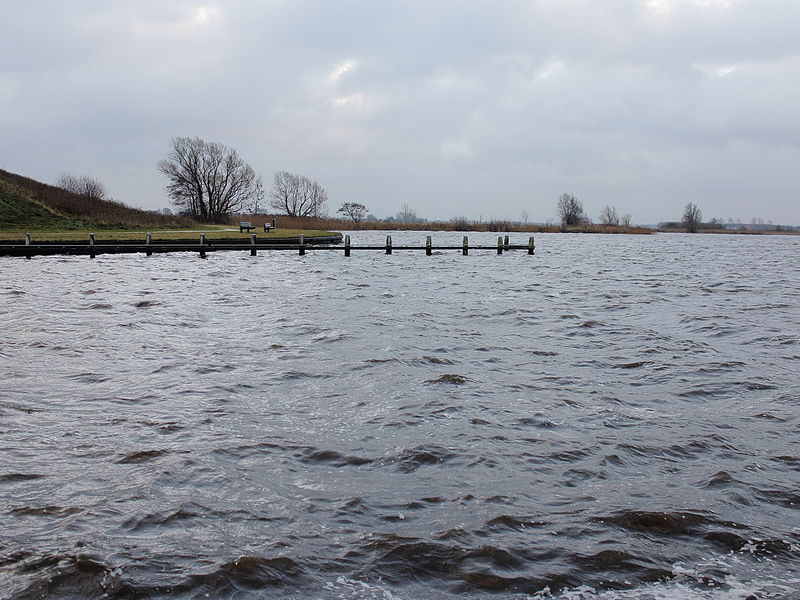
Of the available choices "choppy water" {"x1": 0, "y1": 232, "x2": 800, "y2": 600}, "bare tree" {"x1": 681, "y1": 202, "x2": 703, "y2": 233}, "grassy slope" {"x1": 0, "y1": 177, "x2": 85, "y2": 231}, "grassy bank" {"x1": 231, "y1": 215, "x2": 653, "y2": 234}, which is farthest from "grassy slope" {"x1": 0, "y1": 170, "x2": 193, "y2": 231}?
"bare tree" {"x1": 681, "y1": 202, "x2": 703, "y2": 233}

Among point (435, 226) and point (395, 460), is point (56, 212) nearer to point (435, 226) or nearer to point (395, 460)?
point (395, 460)

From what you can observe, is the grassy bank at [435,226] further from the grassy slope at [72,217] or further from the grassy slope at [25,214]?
the grassy slope at [25,214]

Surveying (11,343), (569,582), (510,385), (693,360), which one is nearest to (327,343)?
(510,385)

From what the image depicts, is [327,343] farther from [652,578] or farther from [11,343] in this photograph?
[652,578]

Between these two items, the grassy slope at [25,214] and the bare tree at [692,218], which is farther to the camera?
the bare tree at [692,218]

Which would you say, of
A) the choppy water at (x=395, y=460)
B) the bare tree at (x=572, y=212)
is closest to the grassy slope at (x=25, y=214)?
the choppy water at (x=395, y=460)

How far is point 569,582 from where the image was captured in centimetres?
409

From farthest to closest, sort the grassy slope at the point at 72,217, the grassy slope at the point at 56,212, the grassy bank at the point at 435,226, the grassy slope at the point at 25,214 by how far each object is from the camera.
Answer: the grassy bank at the point at 435,226
the grassy slope at the point at 56,212
the grassy slope at the point at 25,214
the grassy slope at the point at 72,217

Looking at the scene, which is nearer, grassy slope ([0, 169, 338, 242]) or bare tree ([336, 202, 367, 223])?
grassy slope ([0, 169, 338, 242])

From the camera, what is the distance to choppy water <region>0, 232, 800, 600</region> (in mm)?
4188

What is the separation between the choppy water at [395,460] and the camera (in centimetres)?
419

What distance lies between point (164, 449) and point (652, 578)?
4637mm

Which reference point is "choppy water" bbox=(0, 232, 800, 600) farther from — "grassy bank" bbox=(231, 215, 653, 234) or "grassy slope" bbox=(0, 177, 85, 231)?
"grassy bank" bbox=(231, 215, 653, 234)

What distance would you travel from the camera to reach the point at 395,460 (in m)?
6.20
